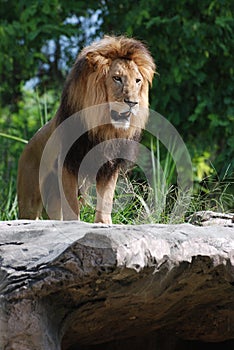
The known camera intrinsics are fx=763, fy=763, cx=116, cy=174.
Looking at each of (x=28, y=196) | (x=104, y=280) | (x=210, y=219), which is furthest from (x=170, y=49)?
(x=104, y=280)

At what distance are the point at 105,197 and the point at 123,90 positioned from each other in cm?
57

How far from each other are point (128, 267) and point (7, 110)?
6.33 meters

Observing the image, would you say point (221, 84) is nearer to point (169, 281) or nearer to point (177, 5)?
point (177, 5)

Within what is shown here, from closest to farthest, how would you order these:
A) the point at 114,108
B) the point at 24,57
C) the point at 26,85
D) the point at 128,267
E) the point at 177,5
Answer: the point at 128,267 < the point at 114,108 < the point at 177,5 < the point at 24,57 < the point at 26,85

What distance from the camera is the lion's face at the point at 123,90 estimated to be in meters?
3.55

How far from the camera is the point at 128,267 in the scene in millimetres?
2215

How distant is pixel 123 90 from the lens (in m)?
3.56

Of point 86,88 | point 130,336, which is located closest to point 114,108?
point 86,88

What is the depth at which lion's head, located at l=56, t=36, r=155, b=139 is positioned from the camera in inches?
142

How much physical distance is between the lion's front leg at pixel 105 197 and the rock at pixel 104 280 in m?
0.84

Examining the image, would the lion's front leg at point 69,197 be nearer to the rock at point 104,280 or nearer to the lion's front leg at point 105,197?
the lion's front leg at point 105,197

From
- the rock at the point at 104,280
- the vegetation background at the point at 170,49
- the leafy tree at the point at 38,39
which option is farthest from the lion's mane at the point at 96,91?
the leafy tree at the point at 38,39

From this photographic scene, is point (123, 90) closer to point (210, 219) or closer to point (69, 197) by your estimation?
point (69, 197)

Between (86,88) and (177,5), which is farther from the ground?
(177,5)
